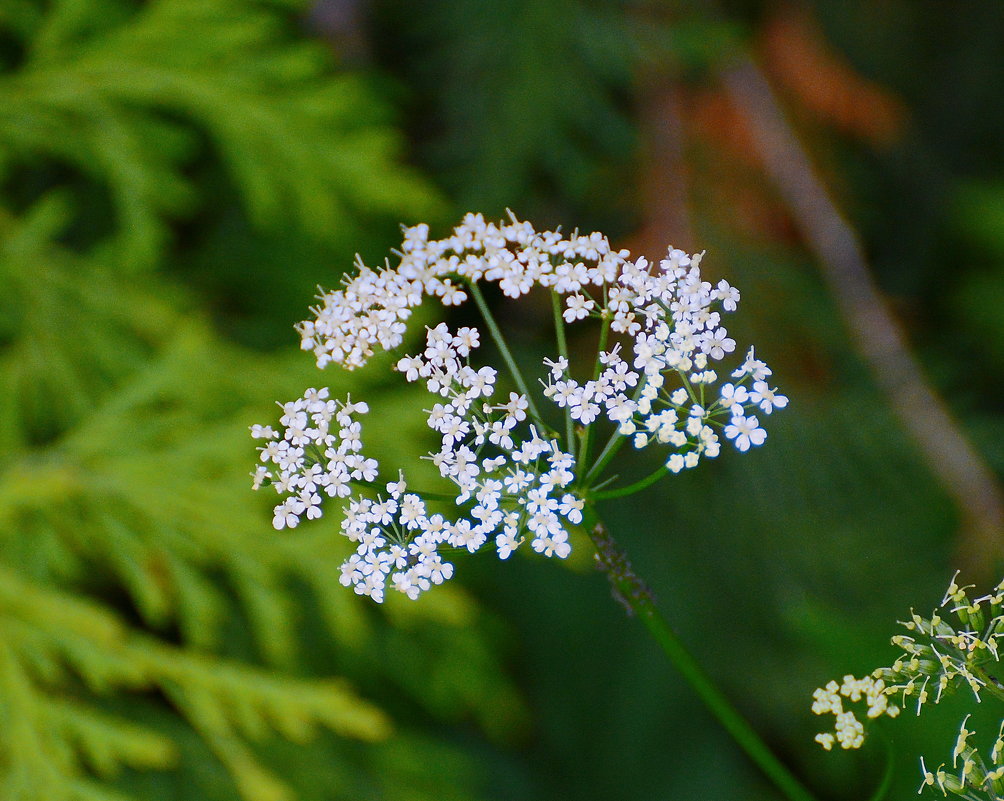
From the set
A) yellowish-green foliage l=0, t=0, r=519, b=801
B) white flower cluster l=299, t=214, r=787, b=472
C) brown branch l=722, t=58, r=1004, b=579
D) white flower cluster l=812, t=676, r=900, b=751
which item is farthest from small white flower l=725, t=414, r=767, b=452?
brown branch l=722, t=58, r=1004, b=579

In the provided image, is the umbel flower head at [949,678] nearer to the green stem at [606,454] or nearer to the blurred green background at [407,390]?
the green stem at [606,454]

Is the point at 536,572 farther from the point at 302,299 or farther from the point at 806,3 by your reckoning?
the point at 806,3

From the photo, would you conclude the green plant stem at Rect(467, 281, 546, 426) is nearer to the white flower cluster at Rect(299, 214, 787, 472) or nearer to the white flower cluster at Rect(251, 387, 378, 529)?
the white flower cluster at Rect(299, 214, 787, 472)

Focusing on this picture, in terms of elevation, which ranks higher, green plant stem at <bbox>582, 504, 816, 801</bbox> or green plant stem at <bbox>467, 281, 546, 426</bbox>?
green plant stem at <bbox>467, 281, 546, 426</bbox>

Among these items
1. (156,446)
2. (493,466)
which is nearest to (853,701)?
(493,466)

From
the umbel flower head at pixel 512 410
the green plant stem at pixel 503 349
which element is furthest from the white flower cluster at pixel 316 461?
the green plant stem at pixel 503 349
